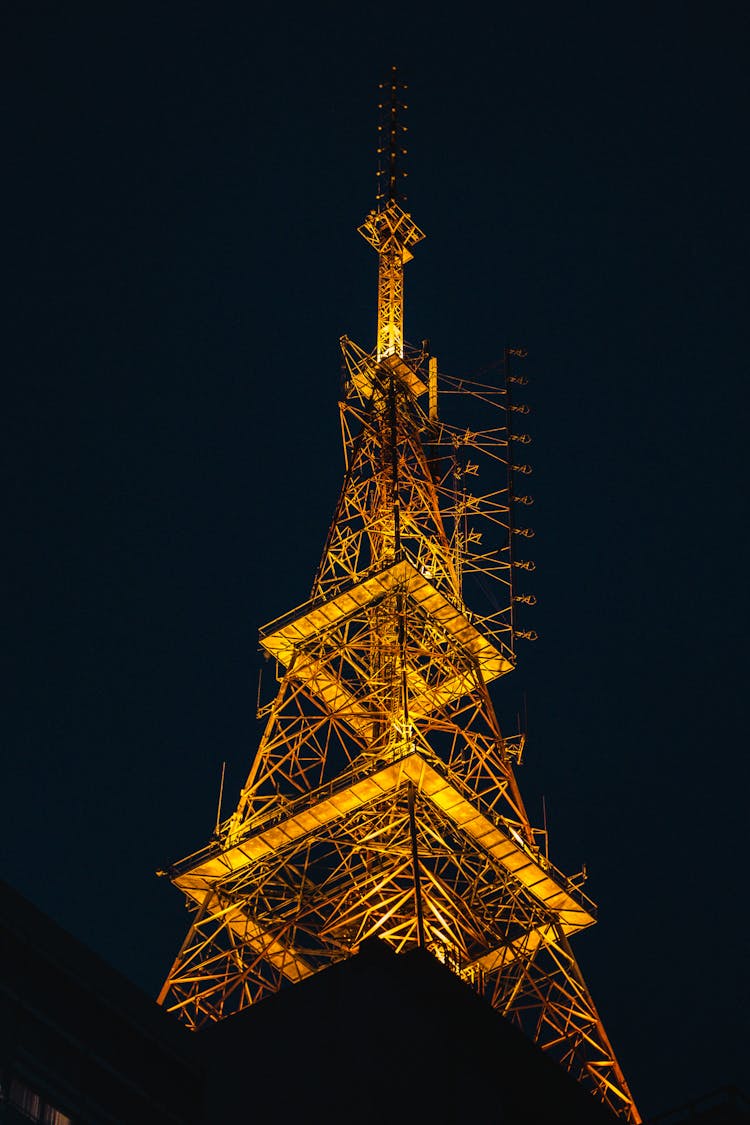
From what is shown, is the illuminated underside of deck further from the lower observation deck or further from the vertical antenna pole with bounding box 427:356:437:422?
the vertical antenna pole with bounding box 427:356:437:422

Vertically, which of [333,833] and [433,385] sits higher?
[433,385]

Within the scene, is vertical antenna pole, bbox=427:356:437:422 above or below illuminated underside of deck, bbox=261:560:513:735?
above

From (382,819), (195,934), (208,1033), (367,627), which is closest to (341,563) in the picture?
(367,627)

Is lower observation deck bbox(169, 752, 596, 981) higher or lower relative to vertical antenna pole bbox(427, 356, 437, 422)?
lower

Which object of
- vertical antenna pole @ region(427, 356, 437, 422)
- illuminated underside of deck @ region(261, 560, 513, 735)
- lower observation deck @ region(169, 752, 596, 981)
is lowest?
lower observation deck @ region(169, 752, 596, 981)

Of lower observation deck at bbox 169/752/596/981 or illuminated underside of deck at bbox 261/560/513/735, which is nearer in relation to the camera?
lower observation deck at bbox 169/752/596/981

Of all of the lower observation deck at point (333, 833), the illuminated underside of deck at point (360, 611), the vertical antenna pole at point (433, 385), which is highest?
the vertical antenna pole at point (433, 385)

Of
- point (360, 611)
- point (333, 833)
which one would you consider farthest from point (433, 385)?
point (333, 833)

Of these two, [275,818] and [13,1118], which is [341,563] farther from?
[13,1118]

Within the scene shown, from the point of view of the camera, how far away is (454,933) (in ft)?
172

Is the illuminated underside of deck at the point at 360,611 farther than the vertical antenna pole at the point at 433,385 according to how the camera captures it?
No

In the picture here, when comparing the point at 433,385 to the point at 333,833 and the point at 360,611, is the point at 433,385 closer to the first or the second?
the point at 360,611

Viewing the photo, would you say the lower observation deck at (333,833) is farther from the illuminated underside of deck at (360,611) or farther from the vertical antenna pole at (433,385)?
the vertical antenna pole at (433,385)

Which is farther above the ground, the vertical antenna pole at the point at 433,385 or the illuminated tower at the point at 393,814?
the vertical antenna pole at the point at 433,385
